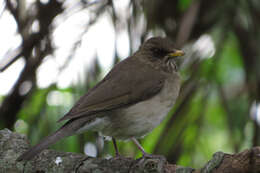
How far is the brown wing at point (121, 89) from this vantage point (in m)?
3.91

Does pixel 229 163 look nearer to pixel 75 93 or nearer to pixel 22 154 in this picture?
pixel 22 154

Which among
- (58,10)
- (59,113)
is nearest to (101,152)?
(59,113)

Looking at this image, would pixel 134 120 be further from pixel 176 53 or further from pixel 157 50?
pixel 157 50

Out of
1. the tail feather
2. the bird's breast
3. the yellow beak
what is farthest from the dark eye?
the tail feather

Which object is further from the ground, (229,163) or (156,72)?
(156,72)

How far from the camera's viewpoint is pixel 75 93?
429 cm

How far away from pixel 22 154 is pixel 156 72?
198 centimetres

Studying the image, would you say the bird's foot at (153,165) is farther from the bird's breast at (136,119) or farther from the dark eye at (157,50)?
the dark eye at (157,50)

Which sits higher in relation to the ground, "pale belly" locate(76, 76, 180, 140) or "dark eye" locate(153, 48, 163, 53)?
"dark eye" locate(153, 48, 163, 53)

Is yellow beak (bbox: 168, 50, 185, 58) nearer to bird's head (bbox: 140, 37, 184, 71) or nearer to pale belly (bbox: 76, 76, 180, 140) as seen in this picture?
bird's head (bbox: 140, 37, 184, 71)

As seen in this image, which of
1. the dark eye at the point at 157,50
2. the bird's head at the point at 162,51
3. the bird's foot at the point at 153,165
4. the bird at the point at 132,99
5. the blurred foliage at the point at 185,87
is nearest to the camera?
the bird's foot at the point at 153,165

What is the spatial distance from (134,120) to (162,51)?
977 millimetres

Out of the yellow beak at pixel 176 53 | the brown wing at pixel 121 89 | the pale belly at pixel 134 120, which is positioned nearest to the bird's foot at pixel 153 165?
the brown wing at pixel 121 89

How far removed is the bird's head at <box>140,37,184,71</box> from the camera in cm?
457
